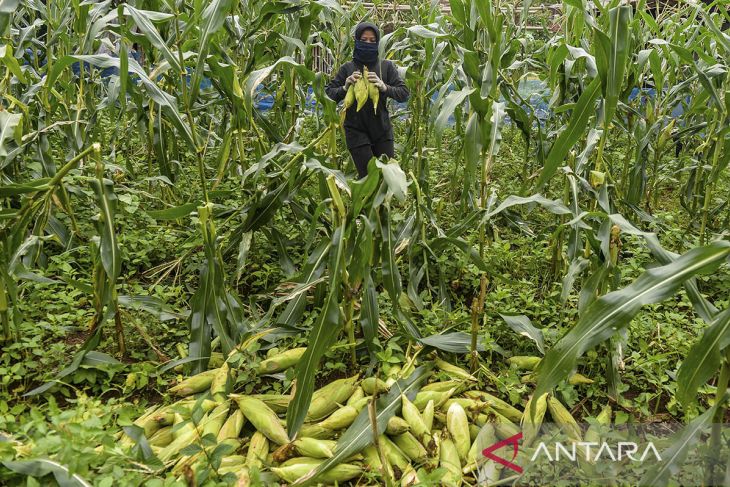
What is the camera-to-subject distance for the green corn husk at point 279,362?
9.70 ft

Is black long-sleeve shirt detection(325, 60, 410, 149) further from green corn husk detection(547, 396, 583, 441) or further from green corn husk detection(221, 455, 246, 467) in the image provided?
green corn husk detection(221, 455, 246, 467)

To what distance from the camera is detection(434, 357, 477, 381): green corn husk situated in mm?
2891

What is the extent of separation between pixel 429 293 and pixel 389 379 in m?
0.97

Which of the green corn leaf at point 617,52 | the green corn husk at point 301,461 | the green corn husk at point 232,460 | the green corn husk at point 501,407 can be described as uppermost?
the green corn leaf at point 617,52

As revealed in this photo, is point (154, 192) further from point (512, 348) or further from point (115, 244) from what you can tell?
point (512, 348)

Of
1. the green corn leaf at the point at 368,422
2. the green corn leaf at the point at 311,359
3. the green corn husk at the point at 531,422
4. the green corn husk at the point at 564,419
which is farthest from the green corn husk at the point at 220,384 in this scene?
the green corn husk at the point at 564,419

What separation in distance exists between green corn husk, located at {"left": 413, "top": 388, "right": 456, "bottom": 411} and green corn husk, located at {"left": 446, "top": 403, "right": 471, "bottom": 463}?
92mm

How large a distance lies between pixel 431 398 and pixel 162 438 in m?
1.10

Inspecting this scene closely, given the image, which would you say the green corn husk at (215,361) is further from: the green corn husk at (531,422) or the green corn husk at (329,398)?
the green corn husk at (531,422)

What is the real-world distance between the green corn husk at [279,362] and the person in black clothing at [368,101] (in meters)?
1.83

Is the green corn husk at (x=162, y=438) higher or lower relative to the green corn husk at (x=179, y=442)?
lower

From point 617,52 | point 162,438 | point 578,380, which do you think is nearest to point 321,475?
point 162,438

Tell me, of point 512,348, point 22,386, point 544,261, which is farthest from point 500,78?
point 22,386

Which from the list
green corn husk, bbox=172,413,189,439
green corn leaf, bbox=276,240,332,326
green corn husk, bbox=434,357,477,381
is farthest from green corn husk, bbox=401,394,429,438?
green corn husk, bbox=172,413,189,439
